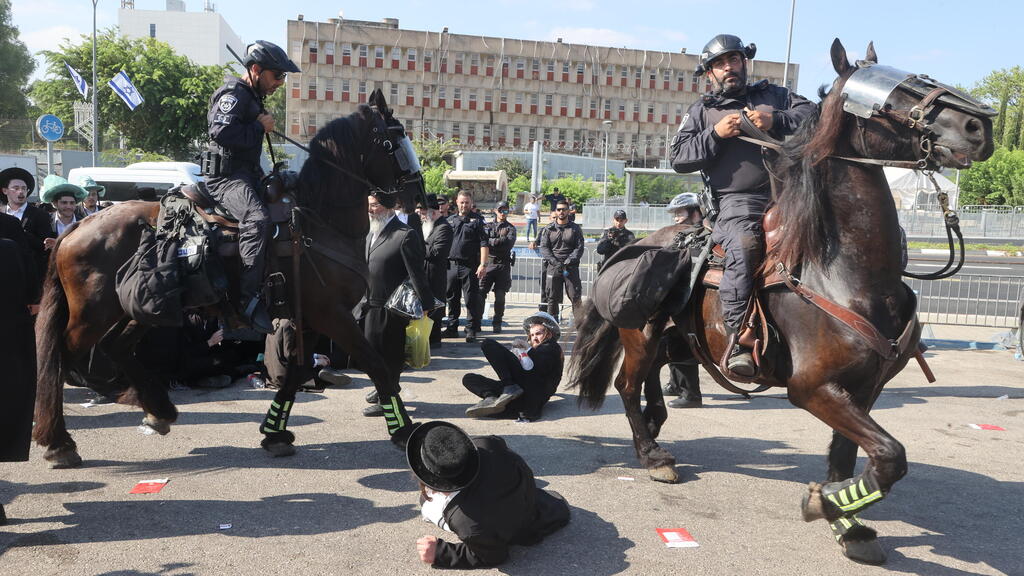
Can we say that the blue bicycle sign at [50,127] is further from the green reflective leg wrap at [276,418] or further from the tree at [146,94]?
the tree at [146,94]

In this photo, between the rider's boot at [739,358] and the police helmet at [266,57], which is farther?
the police helmet at [266,57]

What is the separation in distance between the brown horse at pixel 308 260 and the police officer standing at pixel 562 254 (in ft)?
23.0

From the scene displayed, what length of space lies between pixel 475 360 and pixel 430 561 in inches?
254

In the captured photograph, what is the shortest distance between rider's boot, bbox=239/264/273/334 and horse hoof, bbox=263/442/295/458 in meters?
0.93

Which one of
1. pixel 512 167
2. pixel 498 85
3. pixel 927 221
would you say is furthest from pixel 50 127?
pixel 498 85

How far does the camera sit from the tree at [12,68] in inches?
2057

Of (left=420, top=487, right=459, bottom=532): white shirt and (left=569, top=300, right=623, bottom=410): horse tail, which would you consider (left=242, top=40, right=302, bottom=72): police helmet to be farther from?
(left=420, top=487, right=459, bottom=532): white shirt

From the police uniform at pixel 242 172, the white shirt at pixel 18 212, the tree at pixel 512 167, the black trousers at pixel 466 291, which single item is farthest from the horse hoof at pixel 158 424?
the tree at pixel 512 167

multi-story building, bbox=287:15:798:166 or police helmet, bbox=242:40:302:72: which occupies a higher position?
multi-story building, bbox=287:15:798:166

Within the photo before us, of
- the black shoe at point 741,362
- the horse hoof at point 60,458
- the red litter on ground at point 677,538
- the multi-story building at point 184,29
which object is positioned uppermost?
the multi-story building at point 184,29

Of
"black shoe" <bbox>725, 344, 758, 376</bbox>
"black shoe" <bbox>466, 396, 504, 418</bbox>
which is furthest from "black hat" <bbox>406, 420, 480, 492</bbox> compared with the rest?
"black shoe" <bbox>466, 396, 504, 418</bbox>

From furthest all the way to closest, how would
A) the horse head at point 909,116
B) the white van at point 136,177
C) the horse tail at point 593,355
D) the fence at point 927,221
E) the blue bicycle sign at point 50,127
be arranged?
the fence at point 927,221, the white van at point 136,177, the blue bicycle sign at point 50,127, the horse tail at point 593,355, the horse head at point 909,116

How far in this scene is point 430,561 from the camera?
3.90 m

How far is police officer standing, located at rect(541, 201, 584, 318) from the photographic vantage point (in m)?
12.7
